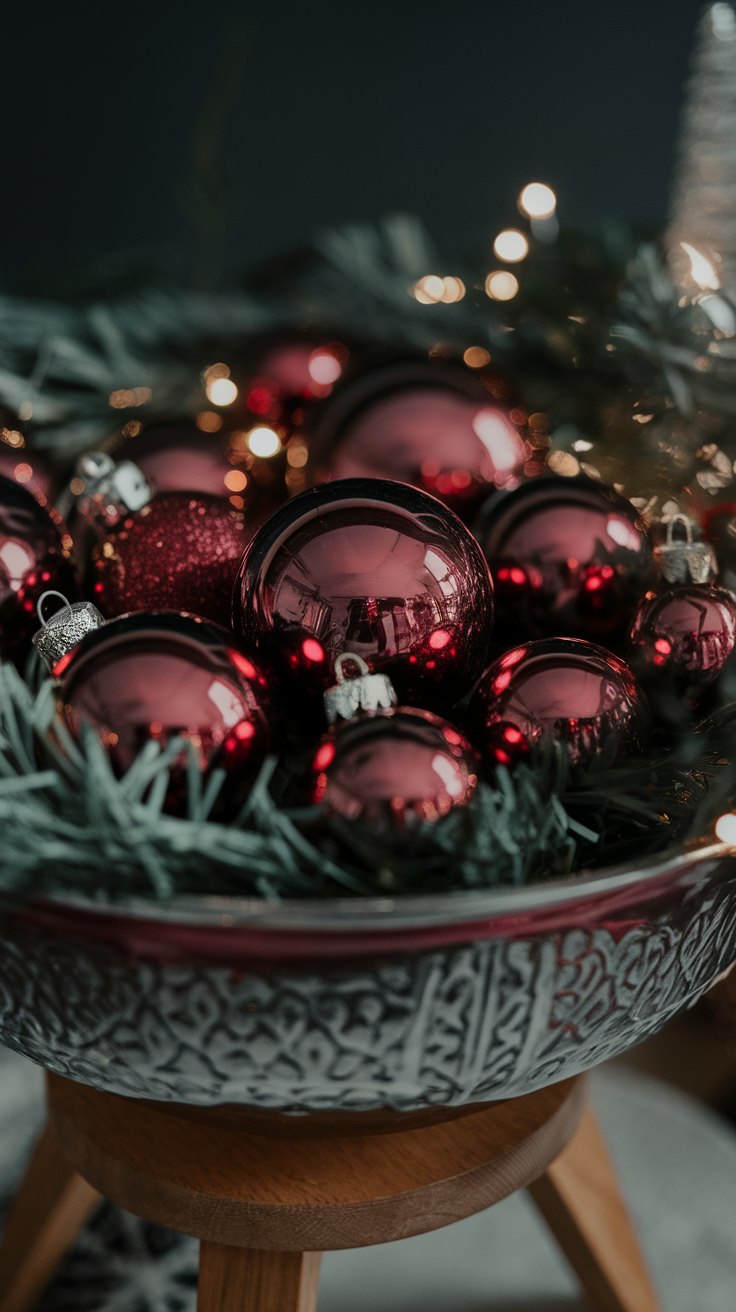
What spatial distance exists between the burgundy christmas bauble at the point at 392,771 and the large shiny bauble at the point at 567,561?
0.14m

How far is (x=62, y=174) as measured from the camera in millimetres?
1109

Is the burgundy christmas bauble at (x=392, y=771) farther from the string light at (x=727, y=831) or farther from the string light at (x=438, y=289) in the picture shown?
the string light at (x=438, y=289)

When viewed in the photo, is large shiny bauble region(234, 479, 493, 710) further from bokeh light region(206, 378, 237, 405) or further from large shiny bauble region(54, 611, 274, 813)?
bokeh light region(206, 378, 237, 405)

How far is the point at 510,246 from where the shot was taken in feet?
2.58

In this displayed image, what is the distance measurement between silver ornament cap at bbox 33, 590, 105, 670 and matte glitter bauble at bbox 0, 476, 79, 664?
0.03m

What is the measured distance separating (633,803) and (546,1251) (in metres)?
0.49

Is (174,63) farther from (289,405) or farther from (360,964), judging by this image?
(360,964)

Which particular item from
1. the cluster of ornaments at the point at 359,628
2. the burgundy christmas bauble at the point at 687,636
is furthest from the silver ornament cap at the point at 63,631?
the burgundy christmas bauble at the point at 687,636

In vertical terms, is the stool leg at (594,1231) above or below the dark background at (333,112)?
below

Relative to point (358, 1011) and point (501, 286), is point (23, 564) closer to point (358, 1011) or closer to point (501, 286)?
point (358, 1011)

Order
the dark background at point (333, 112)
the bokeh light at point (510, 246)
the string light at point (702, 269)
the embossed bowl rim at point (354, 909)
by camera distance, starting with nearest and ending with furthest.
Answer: the embossed bowl rim at point (354, 909)
the string light at point (702, 269)
the bokeh light at point (510, 246)
the dark background at point (333, 112)

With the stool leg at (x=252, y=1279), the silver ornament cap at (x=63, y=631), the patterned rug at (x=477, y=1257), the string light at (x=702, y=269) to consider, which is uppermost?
the string light at (x=702, y=269)

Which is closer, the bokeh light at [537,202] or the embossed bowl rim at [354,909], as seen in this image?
the embossed bowl rim at [354,909]

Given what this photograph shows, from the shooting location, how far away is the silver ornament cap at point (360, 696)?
0.39 m
